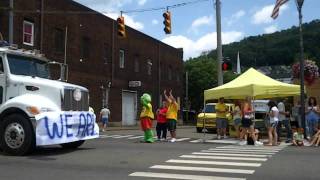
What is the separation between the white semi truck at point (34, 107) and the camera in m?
14.2

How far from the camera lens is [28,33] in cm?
3356

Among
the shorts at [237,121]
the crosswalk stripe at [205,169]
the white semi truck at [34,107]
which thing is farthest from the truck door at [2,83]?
the shorts at [237,121]

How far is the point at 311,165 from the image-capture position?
1293 cm

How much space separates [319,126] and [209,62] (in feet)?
191

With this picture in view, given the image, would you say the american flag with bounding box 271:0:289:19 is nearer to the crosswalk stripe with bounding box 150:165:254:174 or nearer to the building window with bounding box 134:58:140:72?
the crosswalk stripe with bounding box 150:165:254:174

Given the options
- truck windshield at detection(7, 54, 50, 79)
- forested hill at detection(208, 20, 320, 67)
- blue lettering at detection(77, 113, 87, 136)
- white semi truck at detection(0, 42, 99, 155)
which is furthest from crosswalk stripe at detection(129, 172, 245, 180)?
forested hill at detection(208, 20, 320, 67)

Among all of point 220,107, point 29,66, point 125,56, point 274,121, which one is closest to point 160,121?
point 220,107

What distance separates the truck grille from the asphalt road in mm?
1185

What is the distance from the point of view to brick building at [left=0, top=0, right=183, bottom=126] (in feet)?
111

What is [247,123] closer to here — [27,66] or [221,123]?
[221,123]

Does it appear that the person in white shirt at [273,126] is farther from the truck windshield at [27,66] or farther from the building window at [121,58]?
the building window at [121,58]

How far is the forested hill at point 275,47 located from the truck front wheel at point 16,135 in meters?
54.6

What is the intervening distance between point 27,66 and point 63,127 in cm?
217

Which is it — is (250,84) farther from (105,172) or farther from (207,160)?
(105,172)
